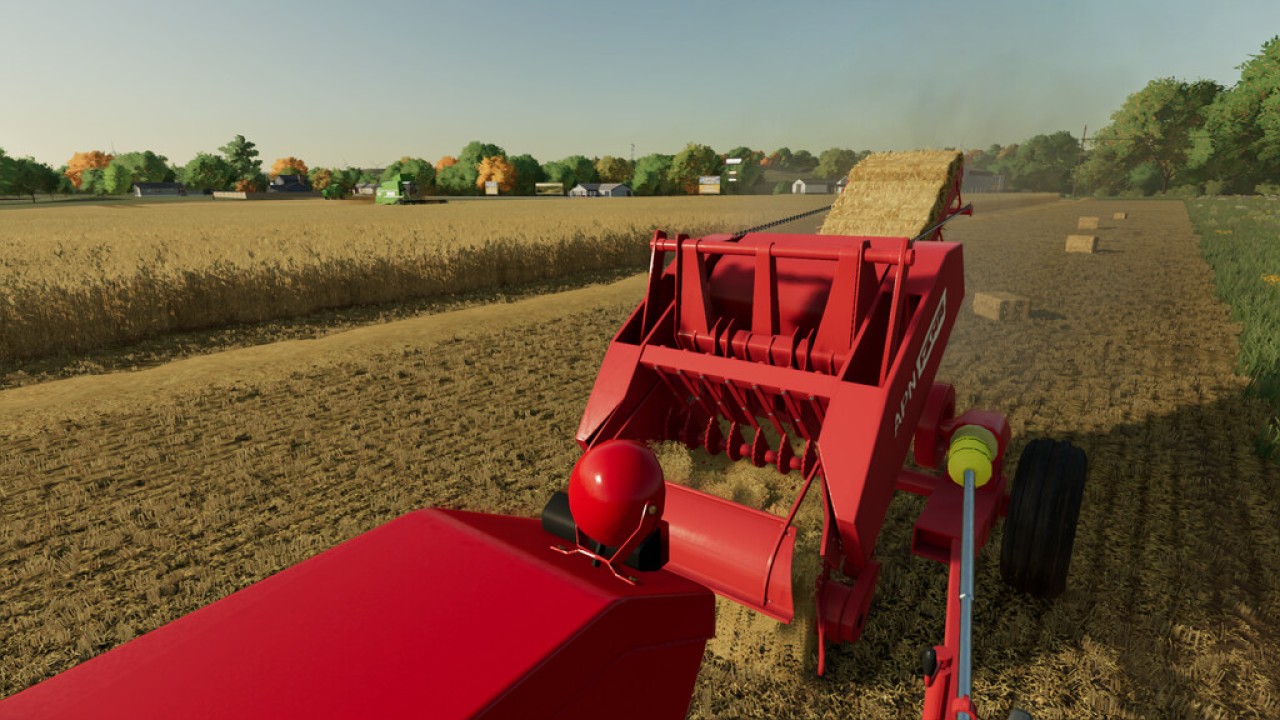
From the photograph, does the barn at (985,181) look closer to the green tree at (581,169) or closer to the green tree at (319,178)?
the green tree at (581,169)

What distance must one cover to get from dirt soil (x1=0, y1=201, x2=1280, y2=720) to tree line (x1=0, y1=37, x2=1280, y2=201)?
48.1 m

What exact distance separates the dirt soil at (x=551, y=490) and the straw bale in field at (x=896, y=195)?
2170 mm

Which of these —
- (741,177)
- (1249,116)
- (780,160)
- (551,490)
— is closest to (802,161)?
(780,160)

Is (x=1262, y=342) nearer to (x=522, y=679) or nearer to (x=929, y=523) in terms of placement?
(x=929, y=523)

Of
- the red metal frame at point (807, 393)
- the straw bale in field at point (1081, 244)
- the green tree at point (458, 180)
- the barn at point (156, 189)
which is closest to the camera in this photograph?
the red metal frame at point (807, 393)

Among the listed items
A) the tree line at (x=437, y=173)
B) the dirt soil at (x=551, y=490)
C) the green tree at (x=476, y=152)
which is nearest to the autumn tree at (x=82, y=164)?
the tree line at (x=437, y=173)

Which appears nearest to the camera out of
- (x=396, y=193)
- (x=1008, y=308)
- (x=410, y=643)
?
(x=410, y=643)

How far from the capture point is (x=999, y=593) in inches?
144

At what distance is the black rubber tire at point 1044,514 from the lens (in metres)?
3.32

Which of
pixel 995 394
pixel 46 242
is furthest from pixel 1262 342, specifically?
pixel 46 242

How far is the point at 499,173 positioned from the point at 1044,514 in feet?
294

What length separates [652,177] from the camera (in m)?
87.9

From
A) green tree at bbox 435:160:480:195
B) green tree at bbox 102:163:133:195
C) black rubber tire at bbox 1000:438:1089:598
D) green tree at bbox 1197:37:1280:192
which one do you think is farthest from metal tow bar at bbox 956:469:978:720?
green tree at bbox 102:163:133:195

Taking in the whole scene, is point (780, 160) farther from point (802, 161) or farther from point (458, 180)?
point (458, 180)
